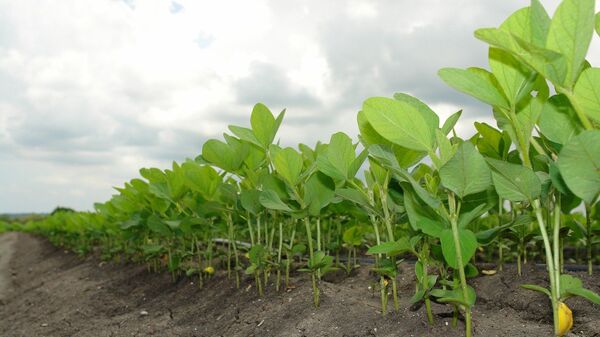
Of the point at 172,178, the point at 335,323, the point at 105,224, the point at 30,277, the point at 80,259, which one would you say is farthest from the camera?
the point at 80,259

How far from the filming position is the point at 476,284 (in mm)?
2219

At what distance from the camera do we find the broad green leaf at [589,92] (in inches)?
43.3

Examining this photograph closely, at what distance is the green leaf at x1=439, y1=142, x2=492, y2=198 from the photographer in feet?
3.96

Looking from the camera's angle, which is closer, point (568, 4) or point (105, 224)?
point (568, 4)

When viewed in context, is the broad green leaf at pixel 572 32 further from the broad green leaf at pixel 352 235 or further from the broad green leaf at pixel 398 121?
the broad green leaf at pixel 352 235

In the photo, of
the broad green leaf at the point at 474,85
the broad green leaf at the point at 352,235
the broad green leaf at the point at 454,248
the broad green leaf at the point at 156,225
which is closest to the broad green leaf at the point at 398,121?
the broad green leaf at the point at 474,85

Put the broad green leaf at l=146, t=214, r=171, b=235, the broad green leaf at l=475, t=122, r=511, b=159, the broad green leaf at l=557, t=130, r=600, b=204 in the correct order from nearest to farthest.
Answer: the broad green leaf at l=557, t=130, r=600, b=204 < the broad green leaf at l=475, t=122, r=511, b=159 < the broad green leaf at l=146, t=214, r=171, b=235

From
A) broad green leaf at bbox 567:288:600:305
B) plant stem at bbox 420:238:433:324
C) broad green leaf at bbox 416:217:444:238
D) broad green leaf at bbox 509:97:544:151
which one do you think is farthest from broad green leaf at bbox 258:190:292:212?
broad green leaf at bbox 567:288:600:305

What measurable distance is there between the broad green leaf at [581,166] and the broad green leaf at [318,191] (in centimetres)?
95

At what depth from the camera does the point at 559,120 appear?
1.23m

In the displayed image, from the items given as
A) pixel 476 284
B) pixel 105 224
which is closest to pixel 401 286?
pixel 476 284

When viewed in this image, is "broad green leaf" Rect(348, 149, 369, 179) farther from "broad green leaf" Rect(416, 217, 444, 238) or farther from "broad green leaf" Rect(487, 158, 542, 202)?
"broad green leaf" Rect(487, 158, 542, 202)

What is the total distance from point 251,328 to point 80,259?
21.2 feet

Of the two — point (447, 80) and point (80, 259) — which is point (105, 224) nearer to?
point (80, 259)
